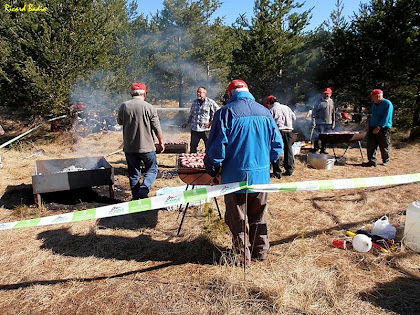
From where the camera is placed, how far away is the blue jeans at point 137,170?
4.89 meters

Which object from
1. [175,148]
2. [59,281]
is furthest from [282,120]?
[59,281]

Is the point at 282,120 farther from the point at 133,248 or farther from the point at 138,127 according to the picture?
the point at 133,248

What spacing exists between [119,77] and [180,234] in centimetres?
1003

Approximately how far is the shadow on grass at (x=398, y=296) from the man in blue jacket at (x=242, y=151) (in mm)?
Result: 1203

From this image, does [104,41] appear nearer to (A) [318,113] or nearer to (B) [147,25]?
(A) [318,113]

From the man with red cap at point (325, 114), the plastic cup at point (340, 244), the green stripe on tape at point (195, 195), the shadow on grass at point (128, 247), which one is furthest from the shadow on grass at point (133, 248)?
the man with red cap at point (325, 114)

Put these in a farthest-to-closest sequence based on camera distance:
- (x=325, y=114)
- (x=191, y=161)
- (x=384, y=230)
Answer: (x=325, y=114)
(x=191, y=161)
(x=384, y=230)

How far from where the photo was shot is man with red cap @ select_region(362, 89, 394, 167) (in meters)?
7.51

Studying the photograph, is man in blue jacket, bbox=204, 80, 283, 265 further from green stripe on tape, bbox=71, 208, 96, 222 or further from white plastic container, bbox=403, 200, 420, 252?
white plastic container, bbox=403, 200, 420, 252

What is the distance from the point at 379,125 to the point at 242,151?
6111 millimetres

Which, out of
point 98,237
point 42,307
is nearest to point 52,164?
point 98,237

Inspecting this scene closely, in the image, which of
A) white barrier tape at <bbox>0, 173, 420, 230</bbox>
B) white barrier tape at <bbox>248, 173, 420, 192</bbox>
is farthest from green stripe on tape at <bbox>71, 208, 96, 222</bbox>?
white barrier tape at <bbox>248, 173, 420, 192</bbox>

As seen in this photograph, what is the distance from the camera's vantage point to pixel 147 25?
2142 cm

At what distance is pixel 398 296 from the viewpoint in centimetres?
289
